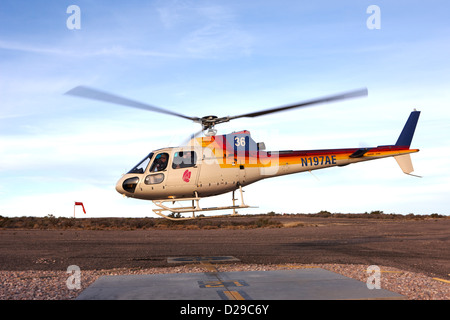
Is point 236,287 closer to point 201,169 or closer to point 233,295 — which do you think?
point 233,295

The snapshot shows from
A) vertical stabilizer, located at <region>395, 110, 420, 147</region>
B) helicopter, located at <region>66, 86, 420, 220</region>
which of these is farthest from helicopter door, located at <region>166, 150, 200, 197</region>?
vertical stabilizer, located at <region>395, 110, 420, 147</region>

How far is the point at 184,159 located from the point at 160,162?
974 mm

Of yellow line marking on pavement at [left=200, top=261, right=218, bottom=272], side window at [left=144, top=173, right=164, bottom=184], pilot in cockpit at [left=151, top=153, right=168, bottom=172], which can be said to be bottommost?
yellow line marking on pavement at [left=200, top=261, right=218, bottom=272]

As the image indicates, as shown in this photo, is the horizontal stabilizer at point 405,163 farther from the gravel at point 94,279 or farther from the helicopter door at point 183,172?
the helicopter door at point 183,172

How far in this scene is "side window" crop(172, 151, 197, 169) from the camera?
682 inches

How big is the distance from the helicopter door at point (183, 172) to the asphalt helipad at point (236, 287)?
5.64 m

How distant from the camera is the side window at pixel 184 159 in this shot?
17.3 metres

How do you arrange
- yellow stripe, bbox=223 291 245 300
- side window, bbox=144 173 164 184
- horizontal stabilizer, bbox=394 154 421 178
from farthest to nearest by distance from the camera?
horizontal stabilizer, bbox=394 154 421 178 → side window, bbox=144 173 164 184 → yellow stripe, bbox=223 291 245 300

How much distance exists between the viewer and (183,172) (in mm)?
17328

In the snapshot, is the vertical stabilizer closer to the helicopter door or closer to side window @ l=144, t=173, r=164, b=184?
the helicopter door

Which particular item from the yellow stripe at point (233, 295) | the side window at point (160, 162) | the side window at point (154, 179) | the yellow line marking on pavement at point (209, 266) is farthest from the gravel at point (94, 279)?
the side window at point (160, 162)
